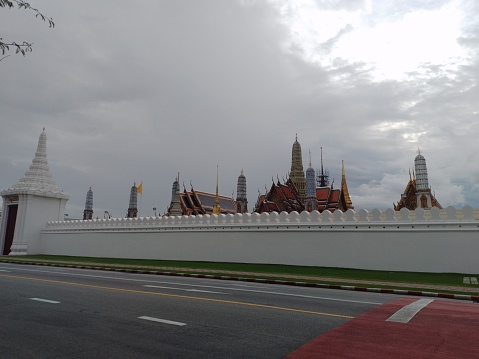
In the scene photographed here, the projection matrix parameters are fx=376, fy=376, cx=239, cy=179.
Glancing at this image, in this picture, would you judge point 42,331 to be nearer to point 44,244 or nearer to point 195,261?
point 195,261

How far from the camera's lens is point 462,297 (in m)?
11.3

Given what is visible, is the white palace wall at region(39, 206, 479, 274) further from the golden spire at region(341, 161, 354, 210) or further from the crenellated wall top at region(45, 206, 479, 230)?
the golden spire at region(341, 161, 354, 210)

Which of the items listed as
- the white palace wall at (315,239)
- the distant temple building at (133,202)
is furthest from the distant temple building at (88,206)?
the white palace wall at (315,239)

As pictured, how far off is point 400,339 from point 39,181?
35.8m

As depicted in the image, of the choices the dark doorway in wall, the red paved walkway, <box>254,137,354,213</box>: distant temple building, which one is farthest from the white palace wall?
<box>254,137,354,213</box>: distant temple building

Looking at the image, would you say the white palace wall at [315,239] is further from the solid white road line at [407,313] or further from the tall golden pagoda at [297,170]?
the tall golden pagoda at [297,170]

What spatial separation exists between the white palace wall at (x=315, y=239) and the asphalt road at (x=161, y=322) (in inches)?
362

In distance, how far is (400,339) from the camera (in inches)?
223

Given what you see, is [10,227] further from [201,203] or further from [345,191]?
[345,191]

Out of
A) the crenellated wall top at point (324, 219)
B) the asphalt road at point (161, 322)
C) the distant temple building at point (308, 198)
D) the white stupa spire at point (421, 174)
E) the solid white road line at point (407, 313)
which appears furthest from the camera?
the distant temple building at point (308, 198)

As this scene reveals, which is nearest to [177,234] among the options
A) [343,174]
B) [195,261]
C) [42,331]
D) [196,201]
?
[195,261]

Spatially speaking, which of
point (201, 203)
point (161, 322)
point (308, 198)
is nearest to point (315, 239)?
point (161, 322)

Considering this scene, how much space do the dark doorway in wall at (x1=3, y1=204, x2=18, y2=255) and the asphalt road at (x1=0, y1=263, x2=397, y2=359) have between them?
26.4 m

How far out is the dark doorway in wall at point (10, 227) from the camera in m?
33.4
